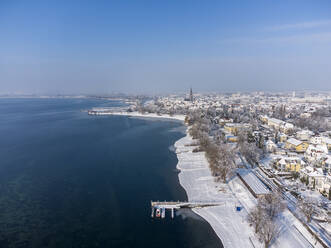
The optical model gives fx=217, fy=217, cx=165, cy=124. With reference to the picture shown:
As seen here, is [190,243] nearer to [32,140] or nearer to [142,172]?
[142,172]

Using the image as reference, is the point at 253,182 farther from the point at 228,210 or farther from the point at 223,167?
the point at 228,210

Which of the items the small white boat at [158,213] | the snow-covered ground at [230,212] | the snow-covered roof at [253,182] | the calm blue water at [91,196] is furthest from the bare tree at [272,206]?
the small white boat at [158,213]

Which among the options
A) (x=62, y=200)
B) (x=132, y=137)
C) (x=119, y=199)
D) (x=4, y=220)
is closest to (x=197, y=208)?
(x=119, y=199)

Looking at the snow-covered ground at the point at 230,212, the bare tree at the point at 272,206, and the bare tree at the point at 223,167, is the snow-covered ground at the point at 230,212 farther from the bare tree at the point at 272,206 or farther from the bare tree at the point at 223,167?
the bare tree at the point at 223,167

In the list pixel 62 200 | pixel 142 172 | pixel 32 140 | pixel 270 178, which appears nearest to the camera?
pixel 62 200

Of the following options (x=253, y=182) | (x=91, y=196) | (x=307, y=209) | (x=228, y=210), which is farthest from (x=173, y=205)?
(x=307, y=209)
